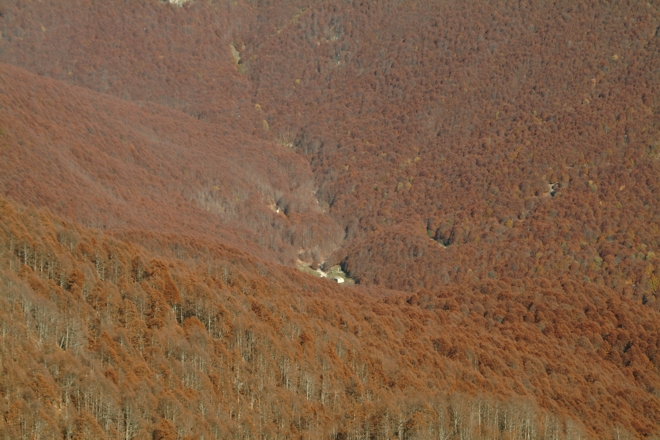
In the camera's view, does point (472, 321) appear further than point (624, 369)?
Yes

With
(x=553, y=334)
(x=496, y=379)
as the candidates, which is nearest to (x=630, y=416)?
(x=496, y=379)

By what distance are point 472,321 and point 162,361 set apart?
268 feet

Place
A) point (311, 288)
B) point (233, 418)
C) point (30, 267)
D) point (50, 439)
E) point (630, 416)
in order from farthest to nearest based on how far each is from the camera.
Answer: point (311, 288)
point (630, 416)
point (30, 267)
point (233, 418)
point (50, 439)

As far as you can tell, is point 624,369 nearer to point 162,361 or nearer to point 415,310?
point 415,310

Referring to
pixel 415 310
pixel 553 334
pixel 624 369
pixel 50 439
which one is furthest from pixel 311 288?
pixel 50 439

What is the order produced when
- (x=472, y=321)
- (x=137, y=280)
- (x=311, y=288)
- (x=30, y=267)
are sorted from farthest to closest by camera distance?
(x=311, y=288) → (x=472, y=321) → (x=137, y=280) → (x=30, y=267)

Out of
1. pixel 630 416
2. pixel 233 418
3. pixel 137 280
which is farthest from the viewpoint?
pixel 630 416

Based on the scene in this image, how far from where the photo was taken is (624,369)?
17338 centimetres

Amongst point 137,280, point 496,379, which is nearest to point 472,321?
point 496,379

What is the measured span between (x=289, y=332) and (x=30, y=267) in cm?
3329

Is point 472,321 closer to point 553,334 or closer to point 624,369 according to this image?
point 553,334

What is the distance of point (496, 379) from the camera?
14488 centimetres

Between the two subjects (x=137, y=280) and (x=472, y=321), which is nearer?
(x=137, y=280)

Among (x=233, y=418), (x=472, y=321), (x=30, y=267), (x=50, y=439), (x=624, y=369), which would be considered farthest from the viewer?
(x=472, y=321)
